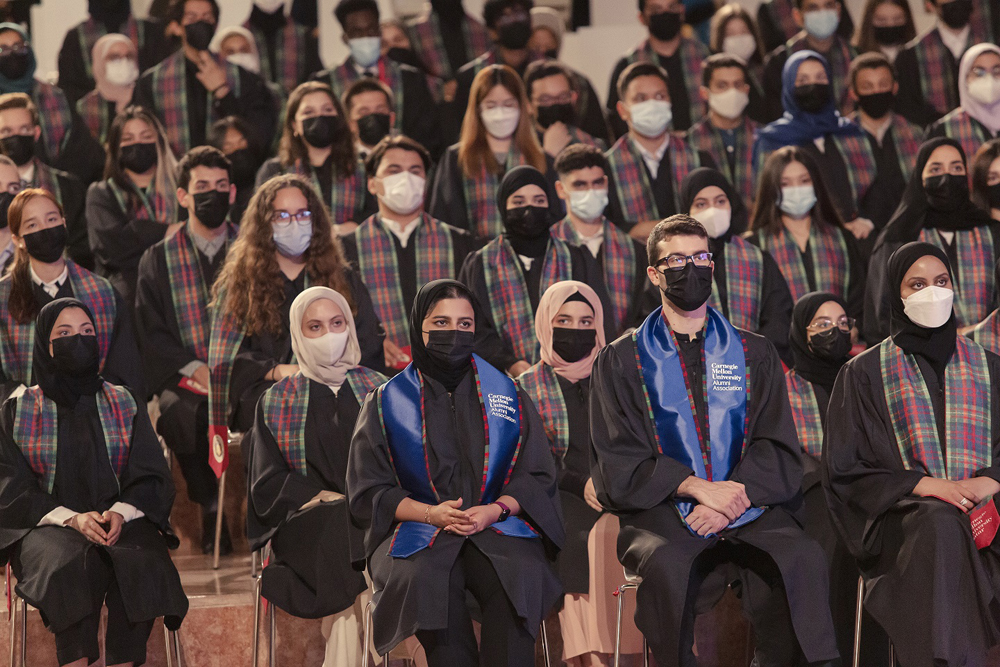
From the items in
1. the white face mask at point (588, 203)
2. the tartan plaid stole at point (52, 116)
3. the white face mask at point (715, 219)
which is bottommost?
the white face mask at point (715, 219)

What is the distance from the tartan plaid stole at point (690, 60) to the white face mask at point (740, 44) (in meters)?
0.16

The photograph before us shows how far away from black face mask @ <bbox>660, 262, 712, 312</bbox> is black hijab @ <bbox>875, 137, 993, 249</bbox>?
7.40 feet

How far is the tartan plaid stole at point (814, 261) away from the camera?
680 cm

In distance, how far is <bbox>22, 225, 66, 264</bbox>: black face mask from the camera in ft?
19.4

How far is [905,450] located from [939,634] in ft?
2.30

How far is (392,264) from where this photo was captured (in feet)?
Answer: 22.1

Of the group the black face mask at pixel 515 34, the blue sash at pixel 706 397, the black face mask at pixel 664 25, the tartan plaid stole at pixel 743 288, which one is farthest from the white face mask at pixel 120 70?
the blue sash at pixel 706 397

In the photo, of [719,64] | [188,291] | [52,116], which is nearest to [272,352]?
[188,291]

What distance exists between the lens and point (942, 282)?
4.97 m

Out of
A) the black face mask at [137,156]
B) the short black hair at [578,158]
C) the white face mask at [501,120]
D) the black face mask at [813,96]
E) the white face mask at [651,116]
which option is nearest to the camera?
the short black hair at [578,158]

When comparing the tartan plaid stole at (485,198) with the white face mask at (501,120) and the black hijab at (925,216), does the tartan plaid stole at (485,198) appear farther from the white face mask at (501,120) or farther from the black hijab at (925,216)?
the black hijab at (925,216)

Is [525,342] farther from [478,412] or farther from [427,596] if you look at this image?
[427,596]

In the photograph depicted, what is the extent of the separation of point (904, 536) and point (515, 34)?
16.4 feet

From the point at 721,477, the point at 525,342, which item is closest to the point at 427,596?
the point at 721,477
